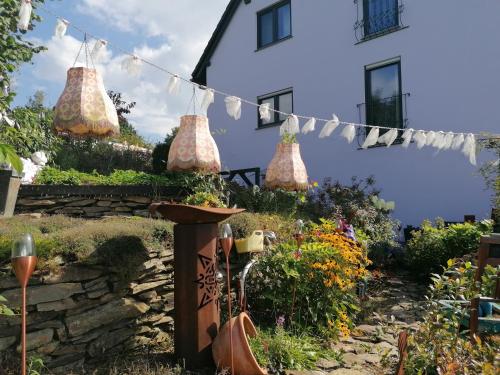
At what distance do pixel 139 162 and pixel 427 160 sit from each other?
6.96m

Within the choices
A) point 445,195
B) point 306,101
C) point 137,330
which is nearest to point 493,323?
point 137,330

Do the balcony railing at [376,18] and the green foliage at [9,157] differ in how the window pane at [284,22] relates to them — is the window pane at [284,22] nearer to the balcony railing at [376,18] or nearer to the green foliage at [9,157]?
the balcony railing at [376,18]

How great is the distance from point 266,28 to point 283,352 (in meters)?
10.5

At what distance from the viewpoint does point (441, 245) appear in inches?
265

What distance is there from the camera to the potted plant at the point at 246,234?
4309 millimetres

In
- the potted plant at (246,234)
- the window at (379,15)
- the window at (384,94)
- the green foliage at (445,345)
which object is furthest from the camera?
the window at (379,15)

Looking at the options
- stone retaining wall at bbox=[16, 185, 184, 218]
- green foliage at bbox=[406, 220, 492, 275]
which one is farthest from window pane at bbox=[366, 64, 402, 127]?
stone retaining wall at bbox=[16, 185, 184, 218]

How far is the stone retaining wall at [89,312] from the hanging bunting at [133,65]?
5.90 ft

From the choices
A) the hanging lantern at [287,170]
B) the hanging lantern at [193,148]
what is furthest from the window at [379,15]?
the hanging lantern at [193,148]

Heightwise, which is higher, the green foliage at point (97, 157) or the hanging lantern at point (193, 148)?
the green foliage at point (97, 157)

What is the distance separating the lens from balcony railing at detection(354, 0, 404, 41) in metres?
9.48

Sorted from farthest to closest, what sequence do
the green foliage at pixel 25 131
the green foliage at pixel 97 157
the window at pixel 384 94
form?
the green foliage at pixel 97 157 → the window at pixel 384 94 → the green foliage at pixel 25 131

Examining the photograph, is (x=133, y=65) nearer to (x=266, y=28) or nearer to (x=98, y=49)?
(x=98, y=49)

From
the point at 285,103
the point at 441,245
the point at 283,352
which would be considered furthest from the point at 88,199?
the point at 285,103
